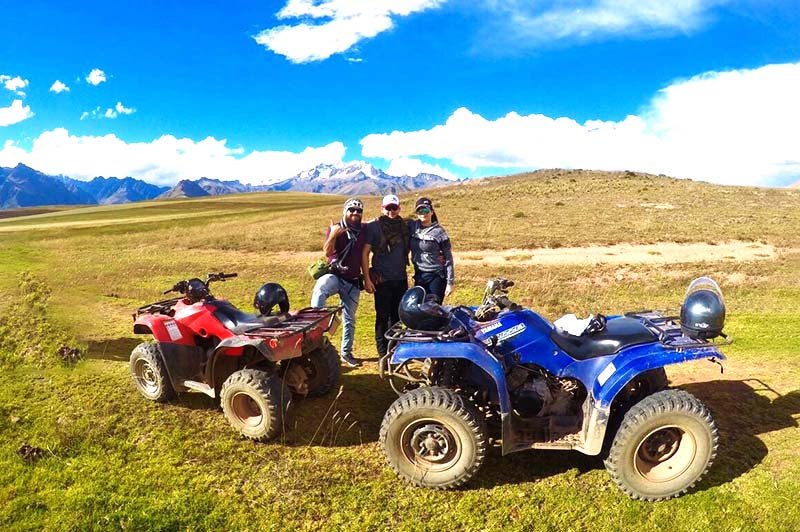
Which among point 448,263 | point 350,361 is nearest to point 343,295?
point 350,361

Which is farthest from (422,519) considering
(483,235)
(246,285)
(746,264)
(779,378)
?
(483,235)

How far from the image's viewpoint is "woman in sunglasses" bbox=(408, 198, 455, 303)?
21.0ft

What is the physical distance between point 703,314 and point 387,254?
3.82m

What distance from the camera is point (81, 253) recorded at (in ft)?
81.0

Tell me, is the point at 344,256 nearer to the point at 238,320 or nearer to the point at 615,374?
the point at 238,320

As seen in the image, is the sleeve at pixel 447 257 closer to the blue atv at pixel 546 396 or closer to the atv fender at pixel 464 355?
the blue atv at pixel 546 396

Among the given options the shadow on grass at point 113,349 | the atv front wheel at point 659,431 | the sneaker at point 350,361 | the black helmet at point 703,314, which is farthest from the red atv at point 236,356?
the black helmet at point 703,314

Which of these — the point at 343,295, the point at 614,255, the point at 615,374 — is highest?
the point at 343,295

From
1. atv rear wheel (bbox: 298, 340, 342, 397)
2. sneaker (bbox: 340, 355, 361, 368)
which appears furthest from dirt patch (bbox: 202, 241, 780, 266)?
atv rear wheel (bbox: 298, 340, 342, 397)

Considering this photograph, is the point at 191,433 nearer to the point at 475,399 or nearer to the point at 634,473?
the point at 475,399

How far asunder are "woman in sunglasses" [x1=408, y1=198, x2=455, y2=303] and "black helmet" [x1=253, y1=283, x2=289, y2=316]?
191 cm

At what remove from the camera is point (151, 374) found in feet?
19.3

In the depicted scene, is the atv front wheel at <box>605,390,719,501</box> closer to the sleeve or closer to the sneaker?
the sleeve

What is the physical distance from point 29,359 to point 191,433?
13.0ft
